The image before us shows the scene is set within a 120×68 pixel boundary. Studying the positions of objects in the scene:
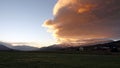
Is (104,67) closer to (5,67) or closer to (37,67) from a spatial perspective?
(37,67)

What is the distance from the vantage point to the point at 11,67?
49406mm

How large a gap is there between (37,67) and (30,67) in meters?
1.48

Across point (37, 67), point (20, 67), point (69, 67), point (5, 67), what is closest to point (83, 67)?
point (69, 67)

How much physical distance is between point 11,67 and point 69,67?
1230cm

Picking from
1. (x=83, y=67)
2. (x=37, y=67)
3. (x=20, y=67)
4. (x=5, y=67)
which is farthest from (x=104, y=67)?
(x=5, y=67)

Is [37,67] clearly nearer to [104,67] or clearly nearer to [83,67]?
[83,67]

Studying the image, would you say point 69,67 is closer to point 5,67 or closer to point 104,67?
point 104,67

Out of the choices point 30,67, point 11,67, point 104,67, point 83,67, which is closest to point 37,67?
point 30,67

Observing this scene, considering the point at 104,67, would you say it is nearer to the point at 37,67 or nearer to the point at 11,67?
the point at 37,67

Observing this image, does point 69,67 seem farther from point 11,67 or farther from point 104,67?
point 11,67

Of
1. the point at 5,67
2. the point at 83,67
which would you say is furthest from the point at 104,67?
the point at 5,67

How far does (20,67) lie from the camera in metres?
49.4

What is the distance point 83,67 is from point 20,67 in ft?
44.3

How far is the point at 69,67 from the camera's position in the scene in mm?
50594
